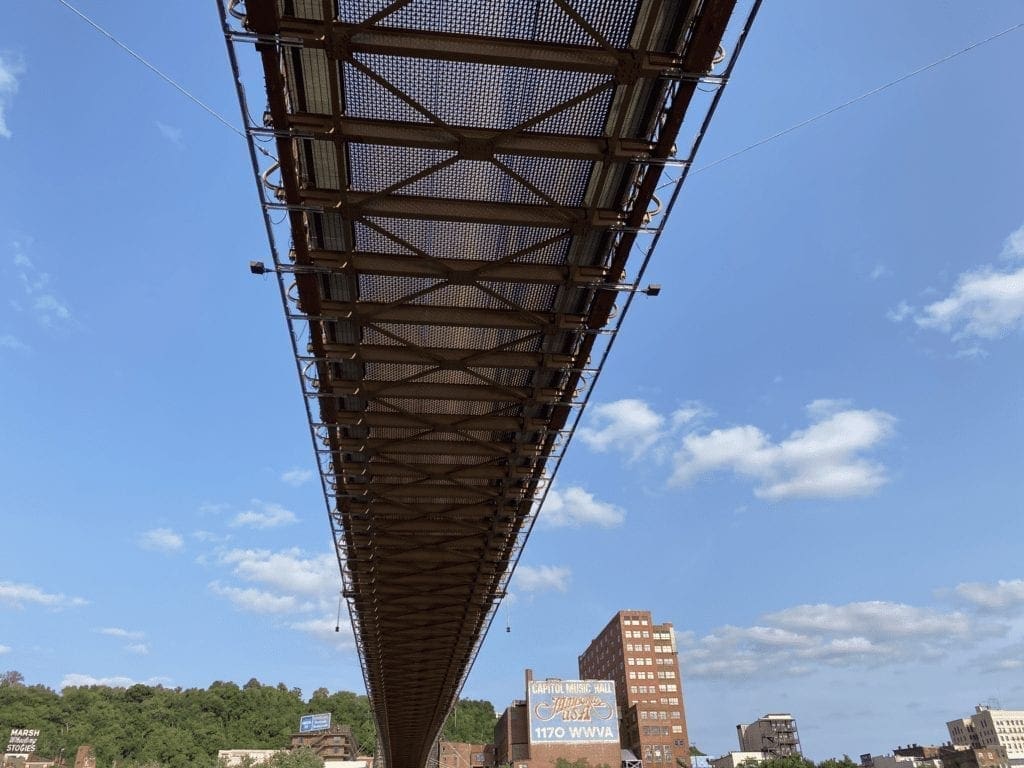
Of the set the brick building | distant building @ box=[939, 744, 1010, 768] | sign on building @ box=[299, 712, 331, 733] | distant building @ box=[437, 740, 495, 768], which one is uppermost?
sign on building @ box=[299, 712, 331, 733]

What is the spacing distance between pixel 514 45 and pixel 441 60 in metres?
1.02

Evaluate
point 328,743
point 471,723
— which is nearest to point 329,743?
point 328,743

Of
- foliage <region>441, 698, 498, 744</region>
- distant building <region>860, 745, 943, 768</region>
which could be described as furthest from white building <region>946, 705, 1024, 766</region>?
foliage <region>441, 698, 498, 744</region>

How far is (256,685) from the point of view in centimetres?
17525

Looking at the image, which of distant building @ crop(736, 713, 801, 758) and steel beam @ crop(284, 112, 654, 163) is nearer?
steel beam @ crop(284, 112, 654, 163)

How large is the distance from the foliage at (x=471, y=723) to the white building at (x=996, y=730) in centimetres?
11321

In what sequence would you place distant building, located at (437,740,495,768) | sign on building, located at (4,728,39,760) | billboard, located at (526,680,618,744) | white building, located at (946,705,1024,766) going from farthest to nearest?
white building, located at (946,705,1024,766) → distant building, located at (437,740,495,768) → billboard, located at (526,680,618,744) → sign on building, located at (4,728,39,760)

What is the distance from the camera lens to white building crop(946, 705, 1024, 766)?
17075cm

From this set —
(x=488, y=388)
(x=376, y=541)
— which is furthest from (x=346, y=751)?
(x=488, y=388)

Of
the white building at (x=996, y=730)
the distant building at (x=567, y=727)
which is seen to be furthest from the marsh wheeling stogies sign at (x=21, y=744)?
the white building at (x=996, y=730)

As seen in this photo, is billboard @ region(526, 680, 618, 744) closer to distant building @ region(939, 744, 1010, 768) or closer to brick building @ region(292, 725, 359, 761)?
brick building @ region(292, 725, 359, 761)

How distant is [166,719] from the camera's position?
132250 mm

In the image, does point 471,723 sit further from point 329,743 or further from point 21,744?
point 21,744

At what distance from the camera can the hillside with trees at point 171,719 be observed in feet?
400
